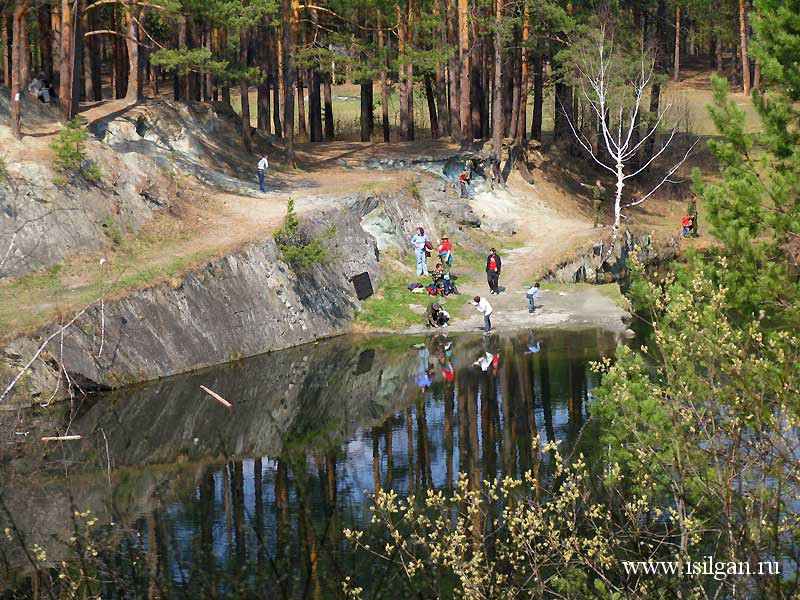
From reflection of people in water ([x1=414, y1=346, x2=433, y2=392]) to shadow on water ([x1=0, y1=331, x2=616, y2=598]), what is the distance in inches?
3.4

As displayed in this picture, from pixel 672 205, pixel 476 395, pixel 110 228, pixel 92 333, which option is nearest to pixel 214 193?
pixel 110 228

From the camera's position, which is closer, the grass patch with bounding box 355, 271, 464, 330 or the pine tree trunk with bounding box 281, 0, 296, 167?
the grass patch with bounding box 355, 271, 464, 330

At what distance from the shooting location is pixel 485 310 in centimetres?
3544

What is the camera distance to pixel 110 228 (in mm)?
35906

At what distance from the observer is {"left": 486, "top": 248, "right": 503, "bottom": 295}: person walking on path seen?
38.4 m

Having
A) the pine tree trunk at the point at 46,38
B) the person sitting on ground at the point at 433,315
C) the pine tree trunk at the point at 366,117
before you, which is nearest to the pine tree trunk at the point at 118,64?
the pine tree trunk at the point at 46,38

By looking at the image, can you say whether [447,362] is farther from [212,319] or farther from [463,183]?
[463,183]

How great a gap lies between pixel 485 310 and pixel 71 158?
1333cm

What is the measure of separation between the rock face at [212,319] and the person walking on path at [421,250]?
1.59m

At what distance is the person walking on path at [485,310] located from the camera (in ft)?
116

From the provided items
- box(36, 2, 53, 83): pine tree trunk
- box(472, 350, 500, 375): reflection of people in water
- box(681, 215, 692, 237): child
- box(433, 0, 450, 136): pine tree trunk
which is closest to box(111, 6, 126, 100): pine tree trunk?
box(36, 2, 53, 83): pine tree trunk

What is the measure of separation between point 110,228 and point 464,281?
1223 centimetres

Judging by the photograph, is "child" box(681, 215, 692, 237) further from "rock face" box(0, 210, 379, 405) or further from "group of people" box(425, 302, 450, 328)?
"group of people" box(425, 302, 450, 328)

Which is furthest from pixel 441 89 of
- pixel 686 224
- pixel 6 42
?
pixel 6 42
